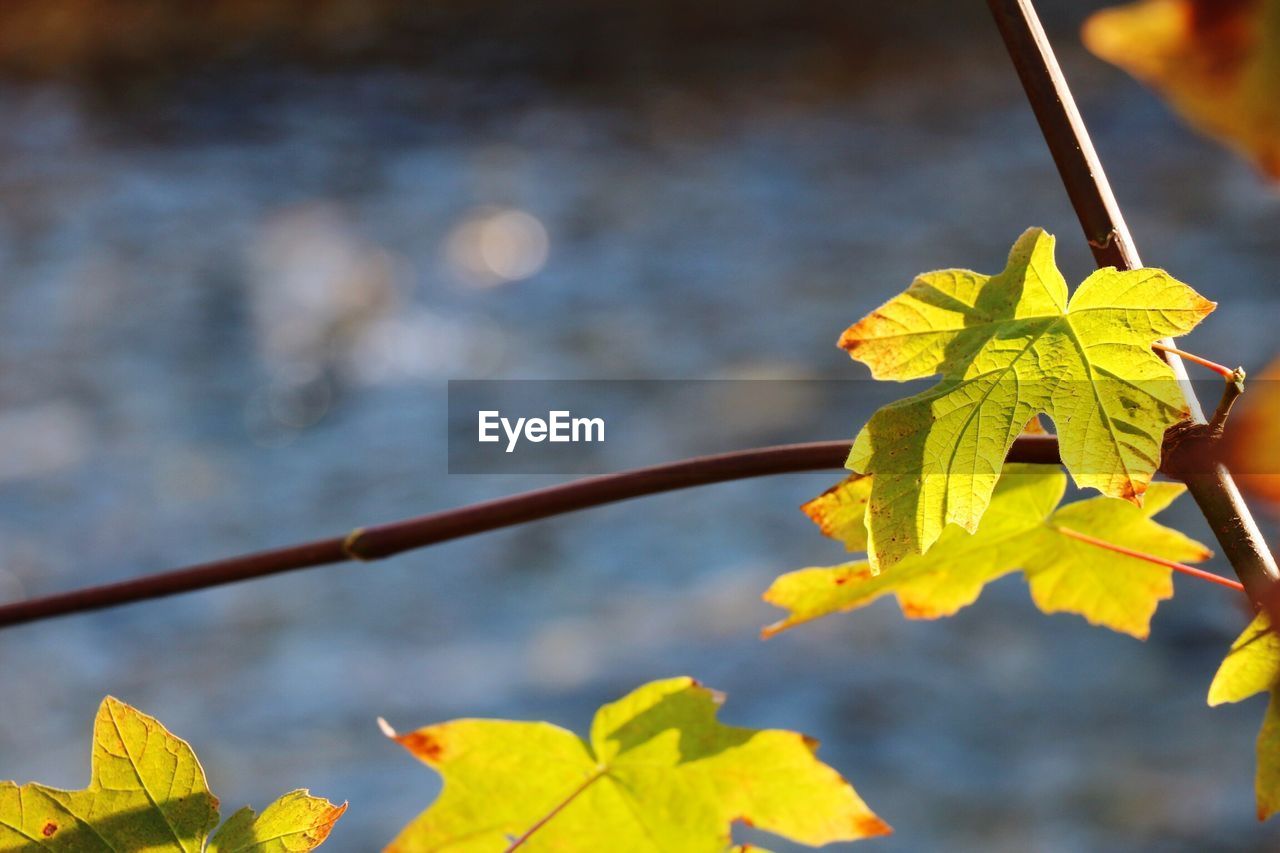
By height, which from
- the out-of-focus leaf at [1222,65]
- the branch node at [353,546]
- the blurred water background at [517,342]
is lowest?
the blurred water background at [517,342]

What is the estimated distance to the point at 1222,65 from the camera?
0.13 meters

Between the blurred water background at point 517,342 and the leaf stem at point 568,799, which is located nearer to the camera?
the leaf stem at point 568,799

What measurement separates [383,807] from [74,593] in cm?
150

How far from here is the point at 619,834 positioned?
0.25 m

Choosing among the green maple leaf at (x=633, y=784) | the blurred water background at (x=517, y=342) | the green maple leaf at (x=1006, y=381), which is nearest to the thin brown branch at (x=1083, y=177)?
the green maple leaf at (x=1006, y=381)

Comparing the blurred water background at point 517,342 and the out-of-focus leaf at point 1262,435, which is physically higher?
the out-of-focus leaf at point 1262,435

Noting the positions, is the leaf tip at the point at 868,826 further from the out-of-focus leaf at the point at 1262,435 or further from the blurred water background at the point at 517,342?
the blurred water background at the point at 517,342

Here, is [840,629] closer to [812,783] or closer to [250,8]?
[812,783]

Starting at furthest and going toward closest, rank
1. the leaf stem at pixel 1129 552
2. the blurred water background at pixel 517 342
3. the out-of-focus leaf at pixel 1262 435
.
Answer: the blurred water background at pixel 517 342
the leaf stem at pixel 1129 552
the out-of-focus leaf at pixel 1262 435

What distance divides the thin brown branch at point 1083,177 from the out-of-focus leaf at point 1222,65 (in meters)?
0.01

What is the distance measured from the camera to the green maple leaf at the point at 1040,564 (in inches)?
8.8

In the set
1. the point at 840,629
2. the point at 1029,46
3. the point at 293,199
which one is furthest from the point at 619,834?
the point at 293,199

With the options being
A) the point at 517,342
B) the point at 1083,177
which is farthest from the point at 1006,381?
the point at 517,342

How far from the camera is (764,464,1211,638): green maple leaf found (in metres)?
0.22
